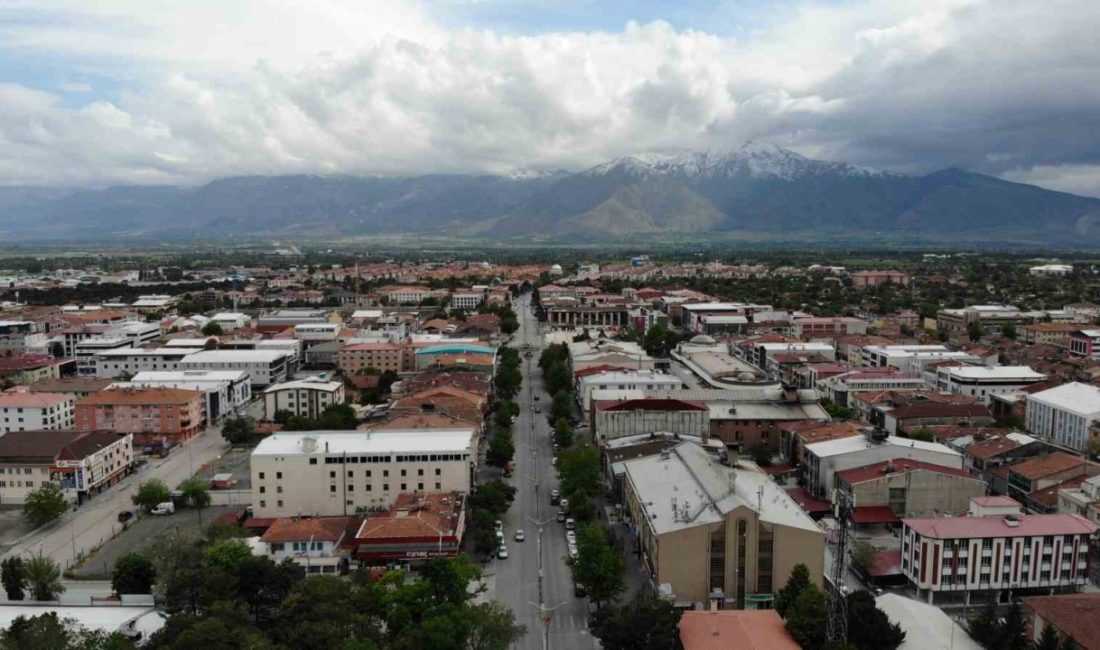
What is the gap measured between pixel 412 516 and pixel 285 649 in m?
7.34

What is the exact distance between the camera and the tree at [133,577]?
2050cm

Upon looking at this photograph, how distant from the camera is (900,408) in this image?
117ft

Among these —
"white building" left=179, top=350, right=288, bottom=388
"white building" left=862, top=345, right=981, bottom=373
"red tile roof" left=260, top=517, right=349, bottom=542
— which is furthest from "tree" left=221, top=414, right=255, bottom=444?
"white building" left=862, top=345, right=981, bottom=373

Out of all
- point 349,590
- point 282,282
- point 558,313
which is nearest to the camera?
point 349,590

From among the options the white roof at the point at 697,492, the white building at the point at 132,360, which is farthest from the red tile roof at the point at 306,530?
the white building at the point at 132,360

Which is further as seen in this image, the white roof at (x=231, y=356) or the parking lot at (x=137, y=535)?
the white roof at (x=231, y=356)

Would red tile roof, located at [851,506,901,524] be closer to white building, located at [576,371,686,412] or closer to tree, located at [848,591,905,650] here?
tree, located at [848,591,905,650]

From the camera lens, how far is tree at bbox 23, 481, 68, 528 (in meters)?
25.5

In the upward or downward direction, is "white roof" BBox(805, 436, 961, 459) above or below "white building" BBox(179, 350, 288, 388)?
above

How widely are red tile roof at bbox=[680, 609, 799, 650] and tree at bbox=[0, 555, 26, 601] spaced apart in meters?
15.5

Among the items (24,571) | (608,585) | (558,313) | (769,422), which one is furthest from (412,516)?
(558,313)

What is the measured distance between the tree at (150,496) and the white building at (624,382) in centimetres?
1727

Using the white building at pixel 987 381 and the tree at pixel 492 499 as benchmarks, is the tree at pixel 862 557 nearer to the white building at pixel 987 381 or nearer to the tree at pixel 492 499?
the tree at pixel 492 499

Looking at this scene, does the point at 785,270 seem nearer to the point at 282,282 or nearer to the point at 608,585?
the point at 282,282
